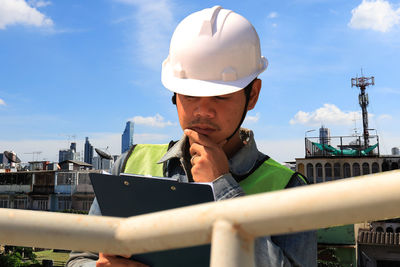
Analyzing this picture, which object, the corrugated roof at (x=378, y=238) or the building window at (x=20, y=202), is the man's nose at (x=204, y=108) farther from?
the building window at (x=20, y=202)

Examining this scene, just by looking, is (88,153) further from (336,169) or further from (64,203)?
(336,169)

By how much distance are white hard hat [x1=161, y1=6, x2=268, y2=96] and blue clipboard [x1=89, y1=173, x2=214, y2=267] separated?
72 cm

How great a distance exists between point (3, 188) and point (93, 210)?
171 ft

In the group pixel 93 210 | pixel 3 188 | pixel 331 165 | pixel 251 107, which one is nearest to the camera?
pixel 93 210

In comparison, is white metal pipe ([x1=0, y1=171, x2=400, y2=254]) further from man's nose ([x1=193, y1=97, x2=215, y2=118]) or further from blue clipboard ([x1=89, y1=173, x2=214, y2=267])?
man's nose ([x1=193, y1=97, x2=215, y2=118])

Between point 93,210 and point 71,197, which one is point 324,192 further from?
point 71,197

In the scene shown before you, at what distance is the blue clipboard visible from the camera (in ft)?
4.98

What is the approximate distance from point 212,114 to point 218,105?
8cm

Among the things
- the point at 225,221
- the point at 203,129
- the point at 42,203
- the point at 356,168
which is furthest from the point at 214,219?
the point at 42,203

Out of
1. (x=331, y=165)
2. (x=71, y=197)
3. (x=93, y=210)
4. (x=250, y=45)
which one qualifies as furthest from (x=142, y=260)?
(x=71, y=197)

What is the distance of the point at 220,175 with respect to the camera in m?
1.90

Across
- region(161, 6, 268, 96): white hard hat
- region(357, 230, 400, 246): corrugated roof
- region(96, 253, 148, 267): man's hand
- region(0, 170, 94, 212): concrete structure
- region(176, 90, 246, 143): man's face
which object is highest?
region(0, 170, 94, 212): concrete structure

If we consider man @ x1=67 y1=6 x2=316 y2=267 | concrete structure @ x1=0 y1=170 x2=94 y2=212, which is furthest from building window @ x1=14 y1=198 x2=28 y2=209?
man @ x1=67 y1=6 x2=316 y2=267

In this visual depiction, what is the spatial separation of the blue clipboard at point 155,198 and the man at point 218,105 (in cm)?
36
